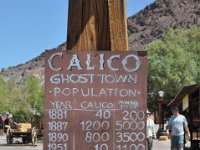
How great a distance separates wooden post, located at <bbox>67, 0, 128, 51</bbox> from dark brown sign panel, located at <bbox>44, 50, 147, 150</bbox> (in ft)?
0.57

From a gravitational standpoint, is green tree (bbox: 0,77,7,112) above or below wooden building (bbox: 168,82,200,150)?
above

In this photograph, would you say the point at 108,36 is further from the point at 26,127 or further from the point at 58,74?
the point at 26,127

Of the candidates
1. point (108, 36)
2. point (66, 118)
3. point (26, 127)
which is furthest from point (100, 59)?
point (26, 127)

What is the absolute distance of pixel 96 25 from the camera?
559 centimetres

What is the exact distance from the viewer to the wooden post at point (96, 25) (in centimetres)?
556

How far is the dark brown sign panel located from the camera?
17.8 ft

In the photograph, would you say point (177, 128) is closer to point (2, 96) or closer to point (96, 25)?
point (96, 25)

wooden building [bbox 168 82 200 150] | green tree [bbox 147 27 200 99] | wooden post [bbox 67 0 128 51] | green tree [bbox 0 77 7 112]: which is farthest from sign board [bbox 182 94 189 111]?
green tree [bbox 0 77 7 112]

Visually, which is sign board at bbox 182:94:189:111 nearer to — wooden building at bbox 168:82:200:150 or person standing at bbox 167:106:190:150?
wooden building at bbox 168:82:200:150

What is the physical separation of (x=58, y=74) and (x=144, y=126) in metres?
0.92

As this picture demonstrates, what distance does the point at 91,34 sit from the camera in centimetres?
559

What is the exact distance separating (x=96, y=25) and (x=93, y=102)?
2.40 feet

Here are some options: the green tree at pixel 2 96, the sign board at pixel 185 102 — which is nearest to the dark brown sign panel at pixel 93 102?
the sign board at pixel 185 102

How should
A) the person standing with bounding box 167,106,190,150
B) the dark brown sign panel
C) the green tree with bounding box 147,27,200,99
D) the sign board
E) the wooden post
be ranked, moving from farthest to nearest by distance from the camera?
the green tree with bounding box 147,27,200,99 < the sign board < the person standing with bounding box 167,106,190,150 < the wooden post < the dark brown sign panel
